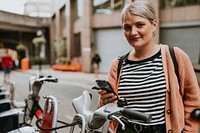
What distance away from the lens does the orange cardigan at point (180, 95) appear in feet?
3.03

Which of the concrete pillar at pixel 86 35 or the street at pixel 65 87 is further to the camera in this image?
the concrete pillar at pixel 86 35

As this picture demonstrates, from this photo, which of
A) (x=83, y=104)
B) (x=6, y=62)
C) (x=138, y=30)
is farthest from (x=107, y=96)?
(x=6, y=62)

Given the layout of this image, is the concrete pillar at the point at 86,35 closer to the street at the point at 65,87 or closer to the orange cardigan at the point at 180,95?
the street at the point at 65,87

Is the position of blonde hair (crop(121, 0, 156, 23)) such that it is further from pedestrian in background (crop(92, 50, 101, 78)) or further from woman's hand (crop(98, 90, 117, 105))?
pedestrian in background (crop(92, 50, 101, 78))

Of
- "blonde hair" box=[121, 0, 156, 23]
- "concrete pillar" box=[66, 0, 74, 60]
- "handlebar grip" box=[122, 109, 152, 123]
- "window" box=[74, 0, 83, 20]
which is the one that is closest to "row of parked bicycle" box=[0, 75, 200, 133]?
"handlebar grip" box=[122, 109, 152, 123]

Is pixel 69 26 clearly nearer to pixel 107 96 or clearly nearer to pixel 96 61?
pixel 96 61

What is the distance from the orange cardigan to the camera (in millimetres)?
924

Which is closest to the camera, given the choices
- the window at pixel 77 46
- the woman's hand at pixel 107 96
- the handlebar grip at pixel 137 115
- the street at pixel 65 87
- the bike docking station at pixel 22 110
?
the handlebar grip at pixel 137 115

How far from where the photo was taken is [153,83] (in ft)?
3.09

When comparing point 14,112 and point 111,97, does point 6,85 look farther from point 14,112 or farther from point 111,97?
point 111,97

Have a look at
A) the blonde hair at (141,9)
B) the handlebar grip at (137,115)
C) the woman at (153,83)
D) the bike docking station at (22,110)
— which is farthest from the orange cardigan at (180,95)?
the bike docking station at (22,110)

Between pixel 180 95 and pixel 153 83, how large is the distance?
96 millimetres

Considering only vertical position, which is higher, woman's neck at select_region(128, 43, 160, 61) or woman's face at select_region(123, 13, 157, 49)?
woman's face at select_region(123, 13, 157, 49)

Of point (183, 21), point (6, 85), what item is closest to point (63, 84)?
point (6, 85)
